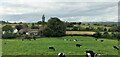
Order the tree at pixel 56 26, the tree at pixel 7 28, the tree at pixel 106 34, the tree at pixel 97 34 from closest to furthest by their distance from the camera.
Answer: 1. the tree at pixel 7 28
2. the tree at pixel 56 26
3. the tree at pixel 97 34
4. the tree at pixel 106 34

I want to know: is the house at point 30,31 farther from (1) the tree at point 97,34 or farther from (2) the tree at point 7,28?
(1) the tree at point 97,34

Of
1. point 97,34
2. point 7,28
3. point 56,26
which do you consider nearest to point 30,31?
point 56,26

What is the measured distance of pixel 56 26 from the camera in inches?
1266

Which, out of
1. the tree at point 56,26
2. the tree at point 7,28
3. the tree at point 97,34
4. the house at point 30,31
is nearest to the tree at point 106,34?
the tree at point 97,34

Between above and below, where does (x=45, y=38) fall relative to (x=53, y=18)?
below

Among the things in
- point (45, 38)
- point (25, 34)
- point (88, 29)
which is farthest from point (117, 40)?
point (25, 34)

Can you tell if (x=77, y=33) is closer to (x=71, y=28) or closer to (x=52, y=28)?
(x=71, y=28)

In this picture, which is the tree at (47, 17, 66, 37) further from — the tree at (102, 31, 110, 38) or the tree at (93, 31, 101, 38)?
the tree at (102, 31, 110, 38)

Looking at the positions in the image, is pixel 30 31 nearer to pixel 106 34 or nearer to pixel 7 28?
pixel 7 28

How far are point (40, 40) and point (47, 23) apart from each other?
9.33 feet

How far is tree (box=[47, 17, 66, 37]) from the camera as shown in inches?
1255

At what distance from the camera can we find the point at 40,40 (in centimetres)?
3162

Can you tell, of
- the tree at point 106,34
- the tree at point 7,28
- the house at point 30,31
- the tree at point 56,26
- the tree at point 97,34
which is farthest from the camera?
the tree at point 106,34

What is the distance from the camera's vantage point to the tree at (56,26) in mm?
31875
